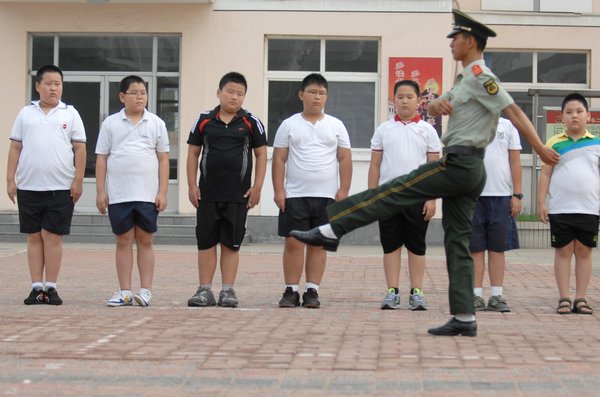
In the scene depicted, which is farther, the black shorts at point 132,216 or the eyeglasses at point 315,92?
the eyeglasses at point 315,92

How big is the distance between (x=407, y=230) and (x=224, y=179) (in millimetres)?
1569

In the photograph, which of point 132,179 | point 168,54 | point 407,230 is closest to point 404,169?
point 407,230

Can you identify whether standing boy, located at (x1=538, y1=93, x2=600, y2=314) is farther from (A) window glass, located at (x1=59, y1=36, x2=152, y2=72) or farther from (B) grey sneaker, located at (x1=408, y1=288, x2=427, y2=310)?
(A) window glass, located at (x1=59, y1=36, x2=152, y2=72)

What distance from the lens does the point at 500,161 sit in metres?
9.32

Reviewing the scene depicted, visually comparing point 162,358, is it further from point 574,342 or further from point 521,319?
point 521,319

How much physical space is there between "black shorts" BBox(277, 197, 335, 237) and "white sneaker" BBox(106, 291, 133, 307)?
1.35 metres

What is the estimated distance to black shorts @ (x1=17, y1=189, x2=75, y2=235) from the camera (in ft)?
30.4

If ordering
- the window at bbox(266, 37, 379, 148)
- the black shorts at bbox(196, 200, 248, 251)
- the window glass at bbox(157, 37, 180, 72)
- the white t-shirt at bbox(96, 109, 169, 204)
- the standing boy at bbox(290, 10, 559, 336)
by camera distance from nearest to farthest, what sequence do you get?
the standing boy at bbox(290, 10, 559, 336), the white t-shirt at bbox(96, 109, 169, 204), the black shorts at bbox(196, 200, 248, 251), the window at bbox(266, 37, 379, 148), the window glass at bbox(157, 37, 180, 72)

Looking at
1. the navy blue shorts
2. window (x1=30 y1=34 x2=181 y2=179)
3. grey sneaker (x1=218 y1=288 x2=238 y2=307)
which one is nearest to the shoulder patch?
the navy blue shorts

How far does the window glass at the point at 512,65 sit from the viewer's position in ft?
74.2

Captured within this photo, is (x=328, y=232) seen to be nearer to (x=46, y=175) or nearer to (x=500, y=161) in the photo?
(x=500, y=161)

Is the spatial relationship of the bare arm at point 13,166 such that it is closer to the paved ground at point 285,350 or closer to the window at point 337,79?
the paved ground at point 285,350

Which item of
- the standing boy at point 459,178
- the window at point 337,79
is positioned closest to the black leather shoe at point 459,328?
the standing boy at point 459,178

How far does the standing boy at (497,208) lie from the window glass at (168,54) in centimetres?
1153
